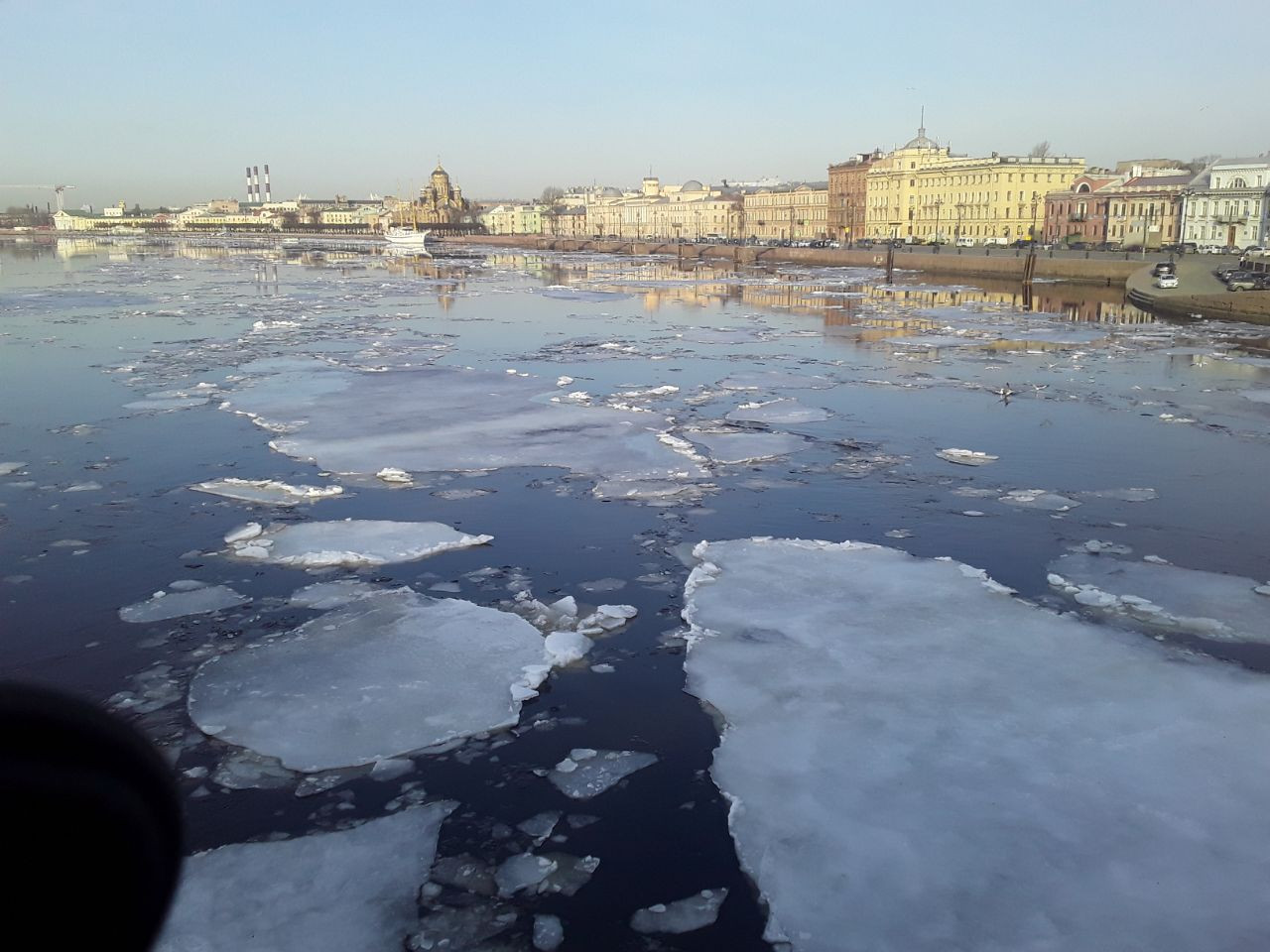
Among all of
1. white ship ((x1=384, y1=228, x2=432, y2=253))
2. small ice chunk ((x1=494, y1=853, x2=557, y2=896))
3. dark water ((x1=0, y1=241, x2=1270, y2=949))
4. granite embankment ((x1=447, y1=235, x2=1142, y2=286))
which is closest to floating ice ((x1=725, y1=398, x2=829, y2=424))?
dark water ((x1=0, y1=241, x2=1270, y2=949))

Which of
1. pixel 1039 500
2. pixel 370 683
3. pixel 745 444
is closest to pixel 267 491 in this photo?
pixel 370 683

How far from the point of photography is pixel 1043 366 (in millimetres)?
18359

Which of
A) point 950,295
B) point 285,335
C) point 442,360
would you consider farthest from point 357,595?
point 950,295

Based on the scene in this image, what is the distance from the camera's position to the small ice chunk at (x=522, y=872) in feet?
13.2

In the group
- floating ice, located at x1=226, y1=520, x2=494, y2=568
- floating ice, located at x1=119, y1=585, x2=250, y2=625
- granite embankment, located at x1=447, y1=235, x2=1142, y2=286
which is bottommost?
floating ice, located at x1=119, y1=585, x2=250, y2=625

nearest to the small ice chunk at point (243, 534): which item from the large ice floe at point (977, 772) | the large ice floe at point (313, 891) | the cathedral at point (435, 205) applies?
the large ice floe at point (977, 772)

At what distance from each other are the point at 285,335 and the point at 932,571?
1837cm

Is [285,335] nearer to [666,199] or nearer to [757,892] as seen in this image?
[757,892]

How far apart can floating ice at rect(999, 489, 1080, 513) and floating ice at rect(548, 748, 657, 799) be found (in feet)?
18.9

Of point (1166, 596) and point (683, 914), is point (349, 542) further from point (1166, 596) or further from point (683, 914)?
point (1166, 596)

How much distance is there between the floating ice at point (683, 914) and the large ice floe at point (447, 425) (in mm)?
6216

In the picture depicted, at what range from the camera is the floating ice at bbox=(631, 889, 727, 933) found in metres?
3.85

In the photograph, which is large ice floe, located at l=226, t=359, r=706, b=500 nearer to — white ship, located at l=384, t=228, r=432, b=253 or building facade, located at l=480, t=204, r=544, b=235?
white ship, located at l=384, t=228, r=432, b=253

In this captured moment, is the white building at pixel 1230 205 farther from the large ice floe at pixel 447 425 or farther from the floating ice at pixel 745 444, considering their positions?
the large ice floe at pixel 447 425
